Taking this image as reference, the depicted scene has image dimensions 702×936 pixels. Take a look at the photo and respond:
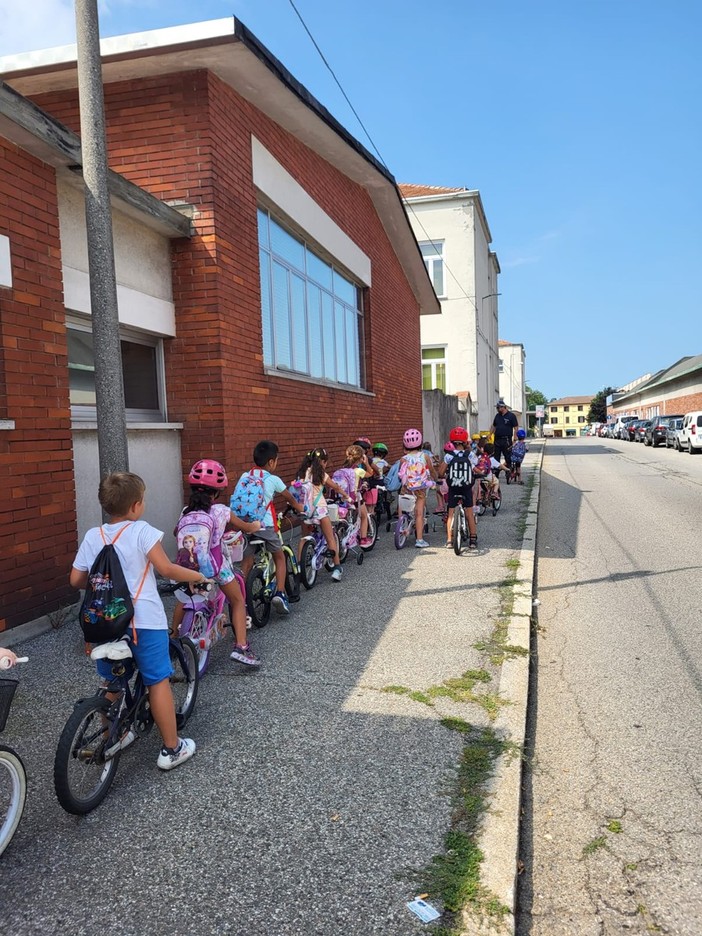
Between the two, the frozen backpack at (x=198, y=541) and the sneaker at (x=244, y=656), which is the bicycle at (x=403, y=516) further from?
the frozen backpack at (x=198, y=541)

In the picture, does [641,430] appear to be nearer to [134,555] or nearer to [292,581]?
Answer: [292,581]

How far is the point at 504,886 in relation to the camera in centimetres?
244

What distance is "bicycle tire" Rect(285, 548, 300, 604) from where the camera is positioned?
636 centimetres

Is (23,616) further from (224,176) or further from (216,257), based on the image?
(224,176)

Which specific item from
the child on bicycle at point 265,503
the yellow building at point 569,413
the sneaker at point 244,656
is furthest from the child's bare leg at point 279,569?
the yellow building at point 569,413

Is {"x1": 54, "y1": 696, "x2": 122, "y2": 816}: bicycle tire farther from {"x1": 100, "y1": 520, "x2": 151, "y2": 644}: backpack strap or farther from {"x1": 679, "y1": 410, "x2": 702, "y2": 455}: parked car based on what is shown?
{"x1": 679, "y1": 410, "x2": 702, "y2": 455}: parked car

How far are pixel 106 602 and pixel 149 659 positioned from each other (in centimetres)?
42

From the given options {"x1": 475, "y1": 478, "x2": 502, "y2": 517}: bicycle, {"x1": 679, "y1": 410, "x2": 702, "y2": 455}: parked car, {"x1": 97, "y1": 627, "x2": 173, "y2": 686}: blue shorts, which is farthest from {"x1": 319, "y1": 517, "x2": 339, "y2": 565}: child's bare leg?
{"x1": 679, "y1": 410, "x2": 702, "y2": 455}: parked car

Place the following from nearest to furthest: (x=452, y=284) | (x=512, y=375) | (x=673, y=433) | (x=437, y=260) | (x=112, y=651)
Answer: (x=112, y=651) < (x=452, y=284) < (x=437, y=260) < (x=673, y=433) < (x=512, y=375)

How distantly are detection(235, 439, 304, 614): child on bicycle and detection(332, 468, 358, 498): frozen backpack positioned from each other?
1.99m

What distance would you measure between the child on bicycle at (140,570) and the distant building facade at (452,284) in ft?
86.3

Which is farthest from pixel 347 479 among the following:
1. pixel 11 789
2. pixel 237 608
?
pixel 11 789

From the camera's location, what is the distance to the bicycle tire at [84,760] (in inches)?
109

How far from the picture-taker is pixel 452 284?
29594 mm
